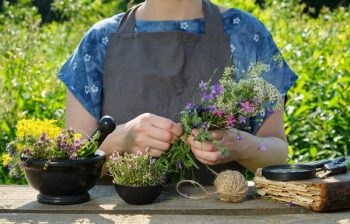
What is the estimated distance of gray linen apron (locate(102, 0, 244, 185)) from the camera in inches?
106

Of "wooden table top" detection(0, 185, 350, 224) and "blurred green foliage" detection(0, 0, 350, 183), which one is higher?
"blurred green foliage" detection(0, 0, 350, 183)

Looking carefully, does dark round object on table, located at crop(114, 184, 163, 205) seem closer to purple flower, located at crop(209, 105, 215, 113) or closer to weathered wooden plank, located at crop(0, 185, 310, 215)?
weathered wooden plank, located at crop(0, 185, 310, 215)

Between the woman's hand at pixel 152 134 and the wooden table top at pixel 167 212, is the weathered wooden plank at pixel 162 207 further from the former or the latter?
the woman's hand at pixel 152 134

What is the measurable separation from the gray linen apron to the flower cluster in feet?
1.71

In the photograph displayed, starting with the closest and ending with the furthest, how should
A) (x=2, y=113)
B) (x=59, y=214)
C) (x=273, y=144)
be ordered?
(x=59, y=214)
(x=273, y=144)
(x=2, y=113)

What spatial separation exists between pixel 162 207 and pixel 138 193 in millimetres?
82

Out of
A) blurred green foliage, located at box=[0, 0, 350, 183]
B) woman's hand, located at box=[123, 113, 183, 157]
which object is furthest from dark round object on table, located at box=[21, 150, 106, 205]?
blurred green foliage, located at box=[0, 0, 350, 183]

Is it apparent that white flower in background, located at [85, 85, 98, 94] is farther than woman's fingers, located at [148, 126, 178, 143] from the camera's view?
Yes

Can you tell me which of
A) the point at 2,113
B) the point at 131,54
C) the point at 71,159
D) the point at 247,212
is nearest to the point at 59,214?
the point at 71,159

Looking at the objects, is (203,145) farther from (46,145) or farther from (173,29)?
(173,29)

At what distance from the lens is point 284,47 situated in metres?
5.51

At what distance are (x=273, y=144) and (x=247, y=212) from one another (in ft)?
1.92

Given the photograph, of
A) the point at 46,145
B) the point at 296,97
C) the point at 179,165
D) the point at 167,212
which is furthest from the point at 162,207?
the point at 296,97

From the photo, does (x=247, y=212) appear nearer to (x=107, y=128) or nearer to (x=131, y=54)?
(x=107, y=128)
